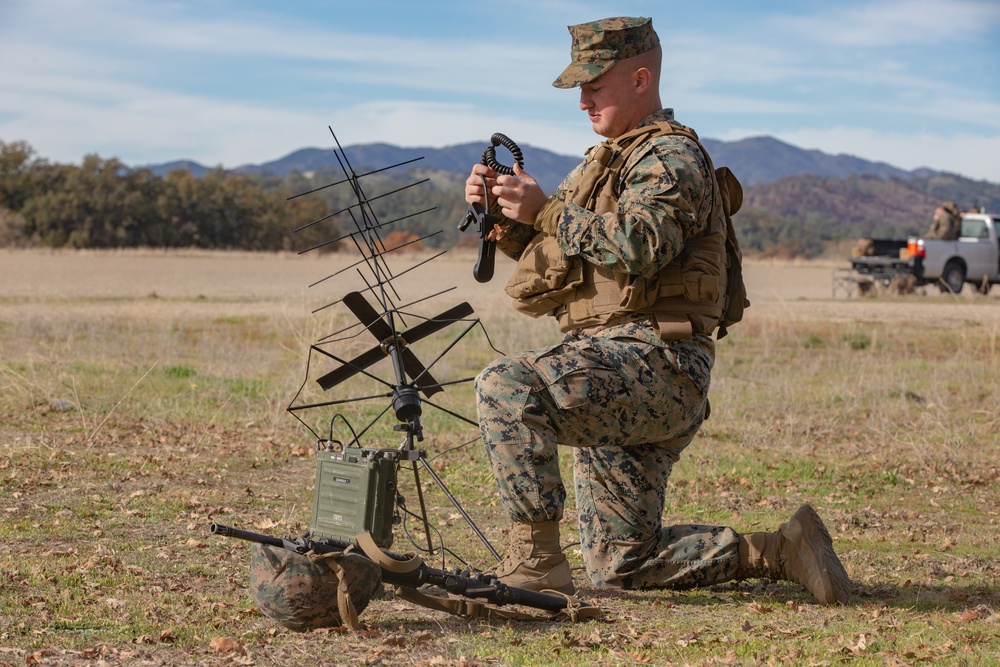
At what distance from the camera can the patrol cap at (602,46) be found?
467 cm

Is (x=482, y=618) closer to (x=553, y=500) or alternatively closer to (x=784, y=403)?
(x=553, y=500)

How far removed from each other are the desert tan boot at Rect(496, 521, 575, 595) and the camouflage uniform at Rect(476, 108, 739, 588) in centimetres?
8

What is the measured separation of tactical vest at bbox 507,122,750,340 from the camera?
4.54 m

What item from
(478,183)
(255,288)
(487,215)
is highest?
(478,183)

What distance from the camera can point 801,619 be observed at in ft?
14.9

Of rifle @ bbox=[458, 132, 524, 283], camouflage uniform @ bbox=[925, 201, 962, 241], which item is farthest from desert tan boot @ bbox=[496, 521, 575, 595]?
camouflage uniform @ bbox=[925, 201, 962, 241]

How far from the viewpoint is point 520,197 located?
4605mm

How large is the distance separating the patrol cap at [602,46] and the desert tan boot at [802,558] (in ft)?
6.50

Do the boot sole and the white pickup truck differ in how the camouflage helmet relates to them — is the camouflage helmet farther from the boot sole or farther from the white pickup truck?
the white pickup truck

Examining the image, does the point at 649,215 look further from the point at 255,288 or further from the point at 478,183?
the point at 255,288

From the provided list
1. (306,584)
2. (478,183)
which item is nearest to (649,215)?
(478,183)

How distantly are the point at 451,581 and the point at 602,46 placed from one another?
221 cm

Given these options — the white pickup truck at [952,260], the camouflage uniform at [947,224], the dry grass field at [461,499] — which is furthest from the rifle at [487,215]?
the camouflage uniform at [947,224]

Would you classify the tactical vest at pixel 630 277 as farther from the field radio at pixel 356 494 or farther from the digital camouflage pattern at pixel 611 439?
the field radio at pixel 356 494
